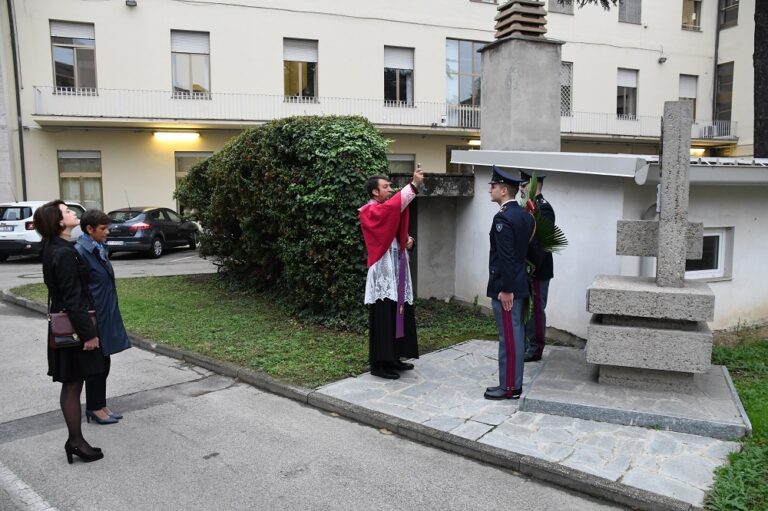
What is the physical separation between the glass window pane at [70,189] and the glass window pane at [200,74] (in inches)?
212

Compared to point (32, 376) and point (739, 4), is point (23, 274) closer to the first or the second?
point (32, 376)

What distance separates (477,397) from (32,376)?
469 cm

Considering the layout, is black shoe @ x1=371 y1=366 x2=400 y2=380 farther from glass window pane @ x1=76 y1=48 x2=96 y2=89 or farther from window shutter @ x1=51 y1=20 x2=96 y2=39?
window shutter @ x1=51 y1=20 x2=96 y2=39

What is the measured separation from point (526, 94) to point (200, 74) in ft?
57.4

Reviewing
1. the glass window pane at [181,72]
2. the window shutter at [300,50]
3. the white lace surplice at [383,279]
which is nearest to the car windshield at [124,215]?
the glass window pane at [181,72]

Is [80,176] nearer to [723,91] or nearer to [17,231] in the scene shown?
[17,231]

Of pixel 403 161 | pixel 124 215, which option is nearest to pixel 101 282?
pixel 124 215

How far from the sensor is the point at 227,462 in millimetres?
4598

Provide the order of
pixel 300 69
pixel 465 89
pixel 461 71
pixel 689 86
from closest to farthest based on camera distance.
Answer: pixel 300 69, pixel 461 71, pixel 465 89, pixel 689 86

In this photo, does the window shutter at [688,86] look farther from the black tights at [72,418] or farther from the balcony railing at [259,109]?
the black tights at [72,418]

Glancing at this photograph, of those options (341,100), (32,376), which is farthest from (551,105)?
(341,100)

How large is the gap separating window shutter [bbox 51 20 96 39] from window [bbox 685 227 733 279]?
69.2 feet

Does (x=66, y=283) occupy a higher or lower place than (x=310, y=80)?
lower

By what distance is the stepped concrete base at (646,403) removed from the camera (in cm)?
486
